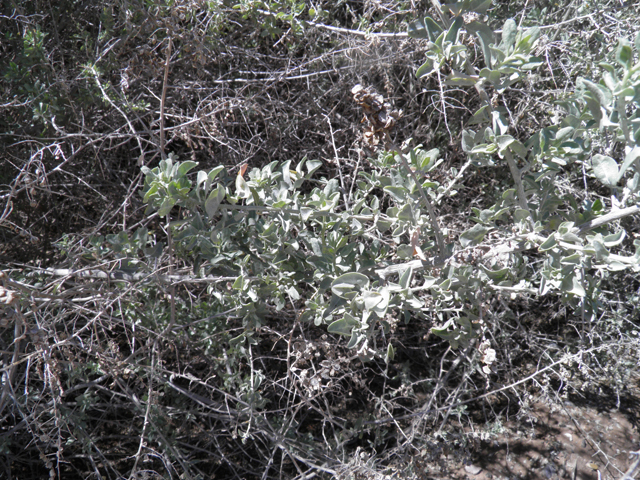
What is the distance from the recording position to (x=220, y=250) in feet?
5.13

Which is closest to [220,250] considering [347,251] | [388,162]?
[347,251]

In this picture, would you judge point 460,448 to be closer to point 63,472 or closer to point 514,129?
point 514,129

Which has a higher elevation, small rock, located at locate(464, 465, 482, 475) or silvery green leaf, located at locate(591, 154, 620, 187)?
silvery green leaf, located at locate(591, 154, 620, 187)

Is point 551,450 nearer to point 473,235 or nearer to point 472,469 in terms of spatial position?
point 472,469

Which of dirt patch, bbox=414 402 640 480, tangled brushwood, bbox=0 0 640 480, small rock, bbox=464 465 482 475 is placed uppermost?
tangled brushwood, bbox=0 0 640 480

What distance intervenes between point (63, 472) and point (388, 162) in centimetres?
205

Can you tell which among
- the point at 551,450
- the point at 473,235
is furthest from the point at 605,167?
the point at 551,450

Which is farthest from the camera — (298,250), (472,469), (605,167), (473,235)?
(472,469)

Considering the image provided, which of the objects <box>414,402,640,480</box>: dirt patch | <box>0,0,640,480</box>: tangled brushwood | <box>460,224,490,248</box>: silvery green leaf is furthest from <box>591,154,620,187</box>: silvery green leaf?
<box>414,402,640,480</box>: dirt patch

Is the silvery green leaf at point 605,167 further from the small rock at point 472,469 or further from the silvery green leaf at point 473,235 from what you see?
the small rock at point 472,469

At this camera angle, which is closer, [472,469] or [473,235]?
[473,235]

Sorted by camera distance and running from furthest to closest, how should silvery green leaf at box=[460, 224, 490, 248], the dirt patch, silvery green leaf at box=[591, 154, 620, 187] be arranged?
1. the dirt patch
2. silvery green leaf at box=[460, 224, 490, 248]
3. silvery green leaf at box=[591, 154, 620, 187]

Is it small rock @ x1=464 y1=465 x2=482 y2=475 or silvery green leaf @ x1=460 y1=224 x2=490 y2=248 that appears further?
small rock @ x1=464 y1=465 x2=482 y2=475

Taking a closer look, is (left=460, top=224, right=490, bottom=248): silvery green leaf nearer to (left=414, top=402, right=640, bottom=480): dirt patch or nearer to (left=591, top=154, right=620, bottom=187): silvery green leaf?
(left=591, top=154, right=620, bottom=187): silvery green leaf
